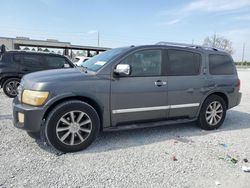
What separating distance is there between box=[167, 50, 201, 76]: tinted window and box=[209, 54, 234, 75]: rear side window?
1.30ft

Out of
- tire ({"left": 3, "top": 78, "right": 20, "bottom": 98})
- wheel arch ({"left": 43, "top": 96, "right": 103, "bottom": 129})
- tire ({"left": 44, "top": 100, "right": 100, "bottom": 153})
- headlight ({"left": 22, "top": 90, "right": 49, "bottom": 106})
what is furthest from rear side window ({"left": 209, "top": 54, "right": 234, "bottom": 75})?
tire ({"left": 3, "top": 78, "right": 20, "bottom": 98})

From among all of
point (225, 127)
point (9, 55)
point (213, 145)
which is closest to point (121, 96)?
point (213, 145)

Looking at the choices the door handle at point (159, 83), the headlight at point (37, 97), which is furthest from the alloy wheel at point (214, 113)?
the headlight at point (37, 97)

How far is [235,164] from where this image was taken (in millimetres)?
3879

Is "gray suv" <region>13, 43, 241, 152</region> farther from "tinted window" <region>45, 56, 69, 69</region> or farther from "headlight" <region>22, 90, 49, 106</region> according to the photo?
"tinted window" <region>45, 56, 69, 69</region>

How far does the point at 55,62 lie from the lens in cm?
961

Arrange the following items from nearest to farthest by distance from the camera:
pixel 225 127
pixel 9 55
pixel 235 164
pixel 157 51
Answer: pixel 235 164, pixel 157 51, pixel 225 127, pixel 9 55

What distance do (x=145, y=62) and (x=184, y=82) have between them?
0.98m

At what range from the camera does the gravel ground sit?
3.22m

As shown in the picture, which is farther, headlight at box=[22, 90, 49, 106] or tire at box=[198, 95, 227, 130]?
tire at box=[198, 95, 227, 130]

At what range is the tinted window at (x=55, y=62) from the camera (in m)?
9.49

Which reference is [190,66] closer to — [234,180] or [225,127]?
[225,127]

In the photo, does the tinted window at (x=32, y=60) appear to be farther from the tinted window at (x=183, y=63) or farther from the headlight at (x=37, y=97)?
the tinted window at (x=183, y=63)

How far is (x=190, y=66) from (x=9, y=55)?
675 centimetres
